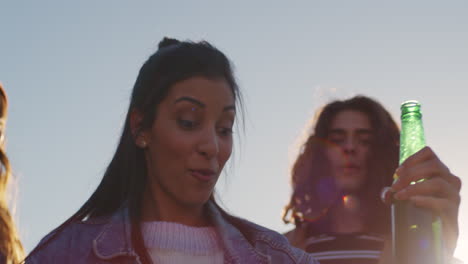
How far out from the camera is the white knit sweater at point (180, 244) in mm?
2807

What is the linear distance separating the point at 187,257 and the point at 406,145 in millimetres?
1070

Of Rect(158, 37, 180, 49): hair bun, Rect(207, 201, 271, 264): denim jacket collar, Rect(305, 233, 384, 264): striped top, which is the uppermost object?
Rect(158, 37, 180, 49): hair bun

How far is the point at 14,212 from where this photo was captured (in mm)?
4969

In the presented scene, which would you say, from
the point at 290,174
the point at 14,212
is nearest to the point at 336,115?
the point at 290,174

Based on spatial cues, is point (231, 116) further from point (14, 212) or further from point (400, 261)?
point (14, 212)

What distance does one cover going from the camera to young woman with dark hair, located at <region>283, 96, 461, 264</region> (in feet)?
16.5

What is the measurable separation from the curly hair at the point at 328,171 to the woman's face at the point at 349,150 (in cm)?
10

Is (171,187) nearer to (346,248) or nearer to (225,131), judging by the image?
(225,131)

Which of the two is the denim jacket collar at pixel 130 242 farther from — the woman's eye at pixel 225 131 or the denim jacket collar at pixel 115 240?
the woman's eye at pixel 225 131

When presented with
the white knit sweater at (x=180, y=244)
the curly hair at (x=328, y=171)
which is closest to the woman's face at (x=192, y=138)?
the white knit sweater at (x=180, y=244)

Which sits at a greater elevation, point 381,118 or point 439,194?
point 381,118

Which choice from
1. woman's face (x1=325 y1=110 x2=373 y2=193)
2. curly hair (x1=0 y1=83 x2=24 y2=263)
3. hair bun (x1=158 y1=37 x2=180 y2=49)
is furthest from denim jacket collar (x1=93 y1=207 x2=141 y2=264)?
woman's face (x1=325 y1=110 x2=373 y2=193)

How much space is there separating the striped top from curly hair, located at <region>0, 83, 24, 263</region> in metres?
2.25

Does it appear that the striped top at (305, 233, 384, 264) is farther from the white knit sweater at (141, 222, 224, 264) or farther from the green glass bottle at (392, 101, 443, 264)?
the green glass bottle at (392, 101, 443, 264)
